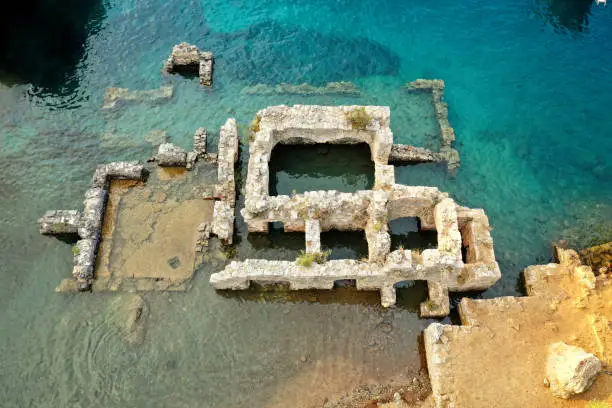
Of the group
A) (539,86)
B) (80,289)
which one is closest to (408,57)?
(539,86)

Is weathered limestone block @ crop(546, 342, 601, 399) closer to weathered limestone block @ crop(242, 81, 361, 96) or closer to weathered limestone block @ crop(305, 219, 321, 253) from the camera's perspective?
weathered limestone block @ crop(305, 219, 321, 253)

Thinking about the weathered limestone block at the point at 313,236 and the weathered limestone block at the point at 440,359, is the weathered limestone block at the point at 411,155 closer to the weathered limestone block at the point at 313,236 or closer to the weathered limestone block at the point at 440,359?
the weathered limestone block at the point at 313,236

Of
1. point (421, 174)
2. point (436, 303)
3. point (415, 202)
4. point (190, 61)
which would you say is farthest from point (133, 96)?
point (436, 303)

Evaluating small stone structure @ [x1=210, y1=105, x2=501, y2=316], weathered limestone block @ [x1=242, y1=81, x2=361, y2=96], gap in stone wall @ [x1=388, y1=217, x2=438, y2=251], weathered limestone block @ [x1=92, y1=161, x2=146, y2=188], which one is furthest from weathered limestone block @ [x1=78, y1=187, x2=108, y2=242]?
gap in stone wall @ [x1=388, y1=217, x2=438, y2=251]

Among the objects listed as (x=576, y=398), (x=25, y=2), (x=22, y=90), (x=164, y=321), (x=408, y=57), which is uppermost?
(x=25, y=2)

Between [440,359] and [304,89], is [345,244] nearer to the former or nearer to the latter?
[440,359]

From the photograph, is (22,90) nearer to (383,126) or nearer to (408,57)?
(383,126)
